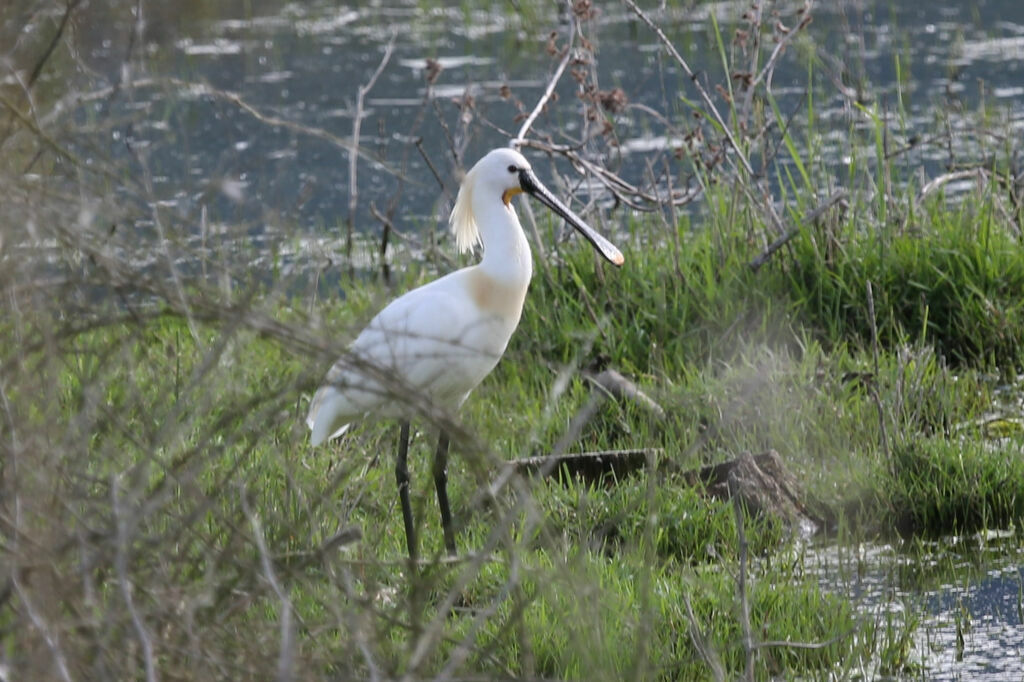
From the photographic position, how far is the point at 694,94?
9.49 metres

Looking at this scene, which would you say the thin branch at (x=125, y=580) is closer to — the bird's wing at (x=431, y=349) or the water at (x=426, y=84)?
the bird's wing at (x=431, y=349)

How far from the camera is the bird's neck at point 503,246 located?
4523 millimetres

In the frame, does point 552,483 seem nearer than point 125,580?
No

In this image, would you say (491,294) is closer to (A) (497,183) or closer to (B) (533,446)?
(A) (497,183)

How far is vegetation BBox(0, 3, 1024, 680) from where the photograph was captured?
2121 mm

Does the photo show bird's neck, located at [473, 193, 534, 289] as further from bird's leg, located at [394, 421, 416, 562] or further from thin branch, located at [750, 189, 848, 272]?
thin branch, located at [750, 189, 848, 272]

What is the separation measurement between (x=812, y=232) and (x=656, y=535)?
192cm

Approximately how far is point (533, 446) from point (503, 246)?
2.31ft

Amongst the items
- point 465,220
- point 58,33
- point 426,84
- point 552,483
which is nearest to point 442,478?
point 552,483

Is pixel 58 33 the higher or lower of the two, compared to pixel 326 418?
higher

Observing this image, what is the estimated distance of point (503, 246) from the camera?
4.56 meters

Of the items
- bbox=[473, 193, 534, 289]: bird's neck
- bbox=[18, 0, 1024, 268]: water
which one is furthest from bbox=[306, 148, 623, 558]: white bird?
bbox=[18, 0, 1024, 268]: water

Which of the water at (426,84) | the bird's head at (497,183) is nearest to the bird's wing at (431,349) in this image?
the bird's head at (497,183)

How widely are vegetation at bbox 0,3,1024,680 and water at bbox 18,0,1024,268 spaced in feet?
3.77
